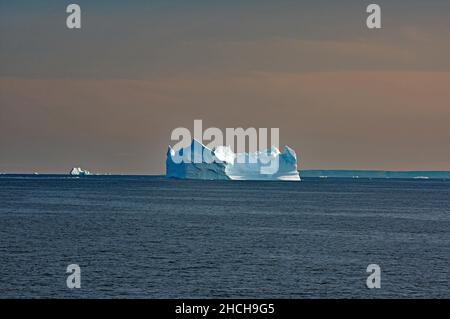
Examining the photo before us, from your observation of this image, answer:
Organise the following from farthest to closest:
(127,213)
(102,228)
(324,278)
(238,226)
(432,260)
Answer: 1. (127,213)
2. (238,226)
3. (102,228)
4. (432,260)
5. (324,278)

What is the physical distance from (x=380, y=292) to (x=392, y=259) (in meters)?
13.3

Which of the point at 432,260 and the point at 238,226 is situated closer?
the point at 432,260

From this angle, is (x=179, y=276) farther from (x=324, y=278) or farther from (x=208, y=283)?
(x=324, y=278)

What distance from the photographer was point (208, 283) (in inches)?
1459

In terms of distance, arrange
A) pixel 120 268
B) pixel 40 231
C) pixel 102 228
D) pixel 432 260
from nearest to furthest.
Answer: pixel 120 268 → pixel 432 260 → pixel 40 231 → pixel 102 228

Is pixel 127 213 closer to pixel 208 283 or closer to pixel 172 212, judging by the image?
pixel 172 212

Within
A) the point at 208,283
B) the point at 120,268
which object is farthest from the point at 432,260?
the point at 120,268

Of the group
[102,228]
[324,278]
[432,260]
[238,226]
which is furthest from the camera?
[238,226]

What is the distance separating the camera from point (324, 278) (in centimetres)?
3900

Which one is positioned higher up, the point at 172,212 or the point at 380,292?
the point at 172,212

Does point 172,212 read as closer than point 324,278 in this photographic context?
No

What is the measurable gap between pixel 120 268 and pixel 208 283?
23.8 ft

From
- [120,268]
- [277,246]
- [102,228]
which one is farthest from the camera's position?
[102,228]

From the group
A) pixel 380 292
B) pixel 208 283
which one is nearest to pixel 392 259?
pixel 380 292
